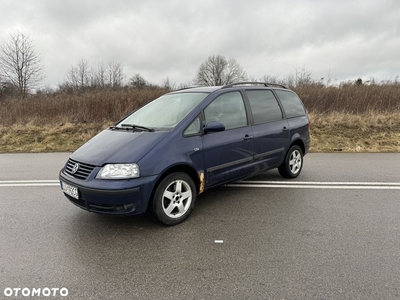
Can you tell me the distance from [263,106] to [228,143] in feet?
3.99

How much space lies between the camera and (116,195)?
9.95 feet

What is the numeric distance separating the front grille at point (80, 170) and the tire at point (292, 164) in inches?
138

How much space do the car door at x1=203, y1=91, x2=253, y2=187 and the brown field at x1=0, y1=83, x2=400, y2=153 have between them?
5.65 metres

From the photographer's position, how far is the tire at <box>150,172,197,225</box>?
129 inches

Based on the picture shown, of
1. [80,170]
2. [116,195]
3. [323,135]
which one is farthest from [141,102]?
[116,195]

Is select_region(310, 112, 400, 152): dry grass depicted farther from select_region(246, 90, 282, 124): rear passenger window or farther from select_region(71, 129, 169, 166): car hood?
select_region(71, 129, 169, 166): car hood

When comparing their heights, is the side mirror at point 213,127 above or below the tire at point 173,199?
above

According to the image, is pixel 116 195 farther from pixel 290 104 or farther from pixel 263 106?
pixel 290 104

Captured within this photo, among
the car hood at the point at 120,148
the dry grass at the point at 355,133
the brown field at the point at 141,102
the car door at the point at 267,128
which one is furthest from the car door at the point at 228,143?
the brown field at the point at 141,102

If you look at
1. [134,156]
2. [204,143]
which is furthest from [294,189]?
[134,156]

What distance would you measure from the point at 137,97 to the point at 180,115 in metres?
12.7

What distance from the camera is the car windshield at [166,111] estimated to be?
376 cm

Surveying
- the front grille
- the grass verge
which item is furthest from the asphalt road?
the grass verge

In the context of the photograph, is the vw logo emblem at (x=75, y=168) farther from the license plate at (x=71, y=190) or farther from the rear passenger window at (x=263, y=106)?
the rear passenger window at (x=263, y=106)
